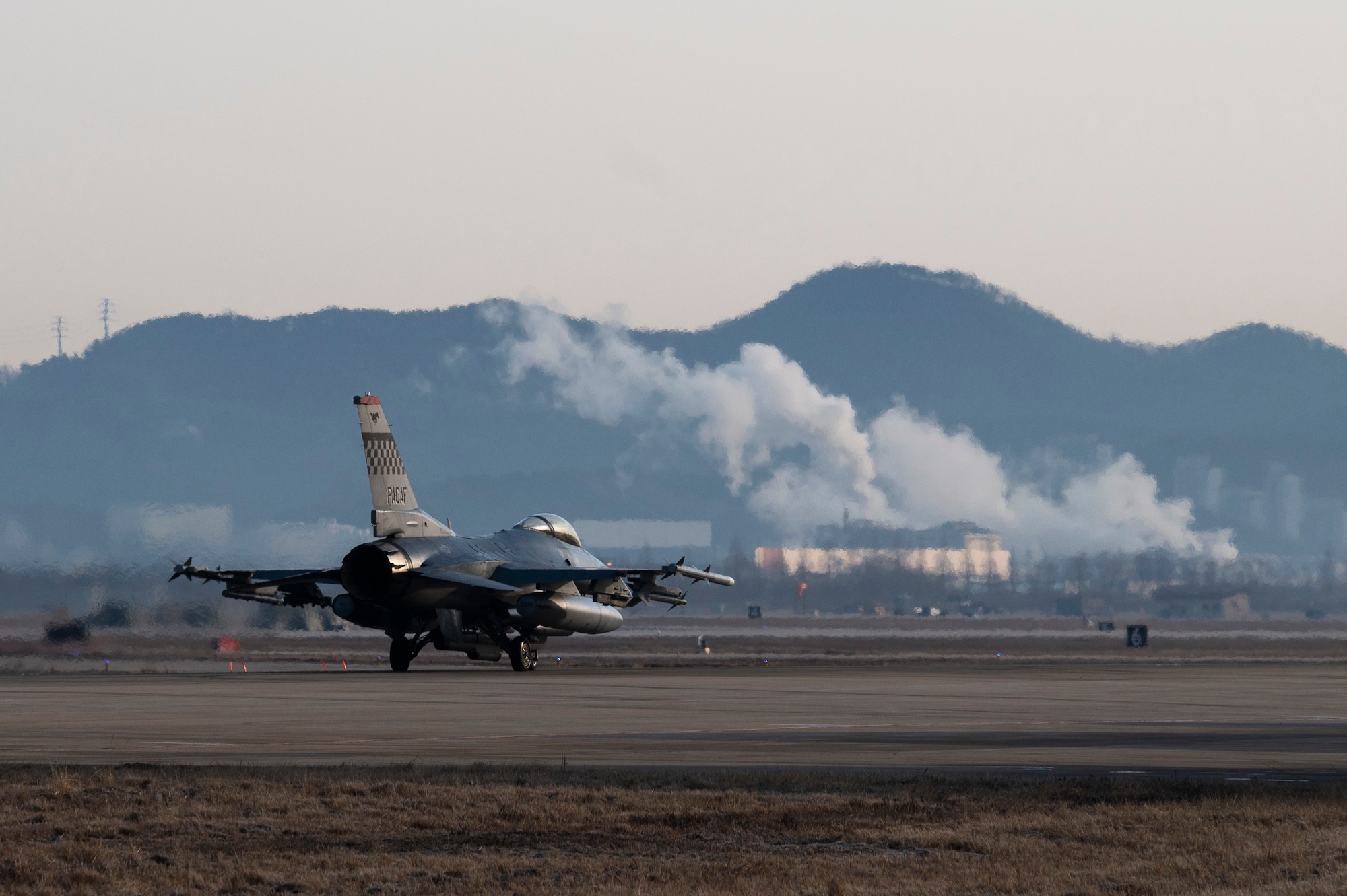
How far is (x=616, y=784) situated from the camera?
2089 cm

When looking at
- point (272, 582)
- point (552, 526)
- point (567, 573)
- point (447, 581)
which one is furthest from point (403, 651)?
point (552, 526)

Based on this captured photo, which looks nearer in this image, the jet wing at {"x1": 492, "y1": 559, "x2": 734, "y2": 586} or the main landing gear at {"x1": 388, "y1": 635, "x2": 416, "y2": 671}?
the jet wing at {"x1": 492, "y1": 559, "x2": 734, "y2": 586}

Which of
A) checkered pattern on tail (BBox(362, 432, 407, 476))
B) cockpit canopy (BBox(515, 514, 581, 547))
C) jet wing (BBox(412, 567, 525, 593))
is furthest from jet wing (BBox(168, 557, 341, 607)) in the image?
cockpit canopy (BBox(515, 514, 581, 547))

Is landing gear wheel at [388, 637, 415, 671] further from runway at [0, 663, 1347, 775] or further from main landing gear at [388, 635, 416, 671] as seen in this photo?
runway at [0, 663, 1347, 775]

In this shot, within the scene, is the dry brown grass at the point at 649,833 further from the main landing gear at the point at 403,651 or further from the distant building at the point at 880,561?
the distant building at the point at 880,561

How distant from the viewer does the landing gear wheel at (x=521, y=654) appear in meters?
57.2

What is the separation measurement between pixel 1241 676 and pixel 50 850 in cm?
4570

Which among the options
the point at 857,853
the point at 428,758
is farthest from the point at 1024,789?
the point at 428,758

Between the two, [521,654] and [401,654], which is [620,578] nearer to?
[521,654]

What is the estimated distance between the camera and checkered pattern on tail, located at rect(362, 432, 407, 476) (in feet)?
172

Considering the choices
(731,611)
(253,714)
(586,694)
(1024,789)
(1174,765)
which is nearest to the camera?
(1024,789)

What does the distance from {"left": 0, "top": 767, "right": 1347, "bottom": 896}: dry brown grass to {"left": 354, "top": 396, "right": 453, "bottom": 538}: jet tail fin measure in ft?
99.3

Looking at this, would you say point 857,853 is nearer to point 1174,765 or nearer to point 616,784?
point 616,784

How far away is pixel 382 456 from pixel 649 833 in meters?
36.2
